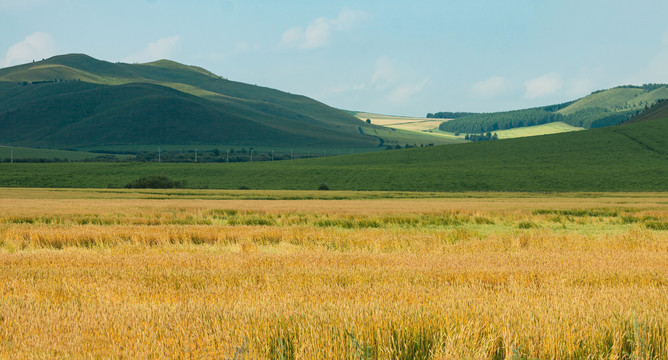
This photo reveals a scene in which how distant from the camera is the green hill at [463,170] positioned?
97562 mm

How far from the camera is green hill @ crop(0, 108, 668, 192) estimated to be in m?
97.6

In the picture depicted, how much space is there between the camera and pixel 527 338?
6465mm

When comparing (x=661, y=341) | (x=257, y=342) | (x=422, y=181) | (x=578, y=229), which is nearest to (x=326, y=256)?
(x=257, y=342)

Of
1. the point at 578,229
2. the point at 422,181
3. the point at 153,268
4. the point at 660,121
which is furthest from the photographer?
the point at 660,121

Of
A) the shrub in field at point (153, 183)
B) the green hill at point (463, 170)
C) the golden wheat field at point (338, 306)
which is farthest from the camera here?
the green hill at point (463, 170)

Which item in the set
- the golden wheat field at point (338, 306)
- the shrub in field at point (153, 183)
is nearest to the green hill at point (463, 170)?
the shrub in field at point (153, 183)

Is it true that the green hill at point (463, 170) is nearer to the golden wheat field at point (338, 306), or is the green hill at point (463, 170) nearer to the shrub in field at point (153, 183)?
the shrub in field at point (153, 183)

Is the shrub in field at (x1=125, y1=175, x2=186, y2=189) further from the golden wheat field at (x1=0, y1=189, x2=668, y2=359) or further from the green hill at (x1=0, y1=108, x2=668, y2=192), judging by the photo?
the golden wheat field at (x1=0, y1=189, x2=668, y2=359)

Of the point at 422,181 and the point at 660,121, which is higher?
the point at 660,121

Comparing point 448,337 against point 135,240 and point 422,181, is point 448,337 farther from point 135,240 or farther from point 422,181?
point 422,181

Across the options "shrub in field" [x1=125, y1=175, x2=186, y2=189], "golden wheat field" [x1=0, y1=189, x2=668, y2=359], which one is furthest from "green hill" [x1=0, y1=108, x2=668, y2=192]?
"golden wheat field" [x1=0, y1=189, x2=668, y2=359]

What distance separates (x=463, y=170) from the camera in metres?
108

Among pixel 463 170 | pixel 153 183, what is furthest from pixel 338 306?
pixel 463 170

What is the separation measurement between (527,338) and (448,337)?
0.90 meters
